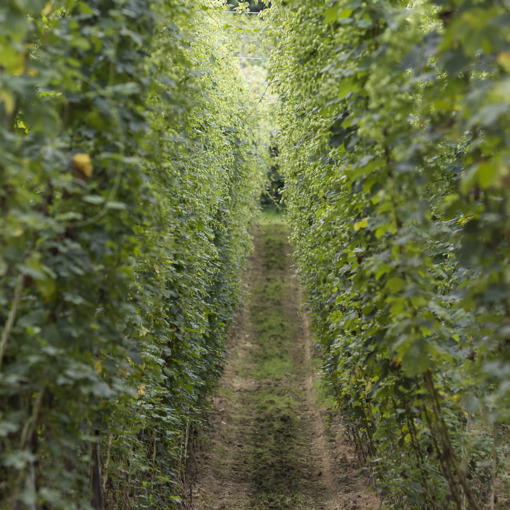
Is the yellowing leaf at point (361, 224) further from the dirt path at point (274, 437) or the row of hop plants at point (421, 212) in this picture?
the dirt path at point (274, 437)

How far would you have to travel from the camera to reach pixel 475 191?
2.96 metres

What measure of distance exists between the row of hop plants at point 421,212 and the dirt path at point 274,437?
209cm

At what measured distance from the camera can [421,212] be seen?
2.00 meters

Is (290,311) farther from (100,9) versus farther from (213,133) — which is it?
(100,9)

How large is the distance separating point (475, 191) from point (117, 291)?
75.5 inches

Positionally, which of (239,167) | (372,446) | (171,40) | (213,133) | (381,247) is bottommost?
(372,446)

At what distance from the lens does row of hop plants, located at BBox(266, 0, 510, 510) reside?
5.84ft

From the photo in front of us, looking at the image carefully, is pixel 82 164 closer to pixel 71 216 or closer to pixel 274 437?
pixel 71 216

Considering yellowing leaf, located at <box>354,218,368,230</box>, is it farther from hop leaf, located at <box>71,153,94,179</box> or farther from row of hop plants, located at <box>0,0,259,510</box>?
hop leaf, located at <box>71,153,94,179</box>

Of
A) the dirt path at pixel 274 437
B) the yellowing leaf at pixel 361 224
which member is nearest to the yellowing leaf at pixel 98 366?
the yellowing leaf at pixel 361 224

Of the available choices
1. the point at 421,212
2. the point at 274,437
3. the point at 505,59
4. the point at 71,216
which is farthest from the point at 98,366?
the point at 274,437

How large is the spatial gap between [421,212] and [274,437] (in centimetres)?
666

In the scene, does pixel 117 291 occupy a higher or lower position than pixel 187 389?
lower

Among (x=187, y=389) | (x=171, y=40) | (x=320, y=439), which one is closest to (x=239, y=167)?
(x=320, y=439)
